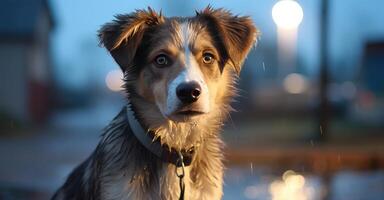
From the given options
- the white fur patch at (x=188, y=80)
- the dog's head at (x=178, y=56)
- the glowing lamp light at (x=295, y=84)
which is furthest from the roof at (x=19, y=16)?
the white fur patch at (x=188, y=80)

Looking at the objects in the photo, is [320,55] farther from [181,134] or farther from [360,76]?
[181,134]

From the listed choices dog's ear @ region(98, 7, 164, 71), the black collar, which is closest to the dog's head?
dog's ear @ region(98, 7, 164, 71)

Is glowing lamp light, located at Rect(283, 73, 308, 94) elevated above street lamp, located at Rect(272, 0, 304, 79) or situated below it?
below

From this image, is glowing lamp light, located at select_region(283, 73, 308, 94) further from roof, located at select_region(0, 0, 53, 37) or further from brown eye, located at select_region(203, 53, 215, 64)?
brown eye, located at select_region(203, 53, 215, 64)

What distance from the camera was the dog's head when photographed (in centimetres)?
479

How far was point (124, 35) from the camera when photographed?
4.91 m

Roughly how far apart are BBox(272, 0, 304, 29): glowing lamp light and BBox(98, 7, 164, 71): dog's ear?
72.7ft

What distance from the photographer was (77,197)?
17.1 ft

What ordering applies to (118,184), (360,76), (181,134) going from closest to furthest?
(118,184)
(181,134)
(360,76)

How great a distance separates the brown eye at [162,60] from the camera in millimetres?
5008

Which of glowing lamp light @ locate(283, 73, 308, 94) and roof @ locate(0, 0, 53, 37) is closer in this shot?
roof @ locate(0, 0, 53, 37)

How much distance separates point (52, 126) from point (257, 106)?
1007 cm

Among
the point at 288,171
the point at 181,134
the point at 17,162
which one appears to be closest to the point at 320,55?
the point at 288,171

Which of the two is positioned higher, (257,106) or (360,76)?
(360,76)
